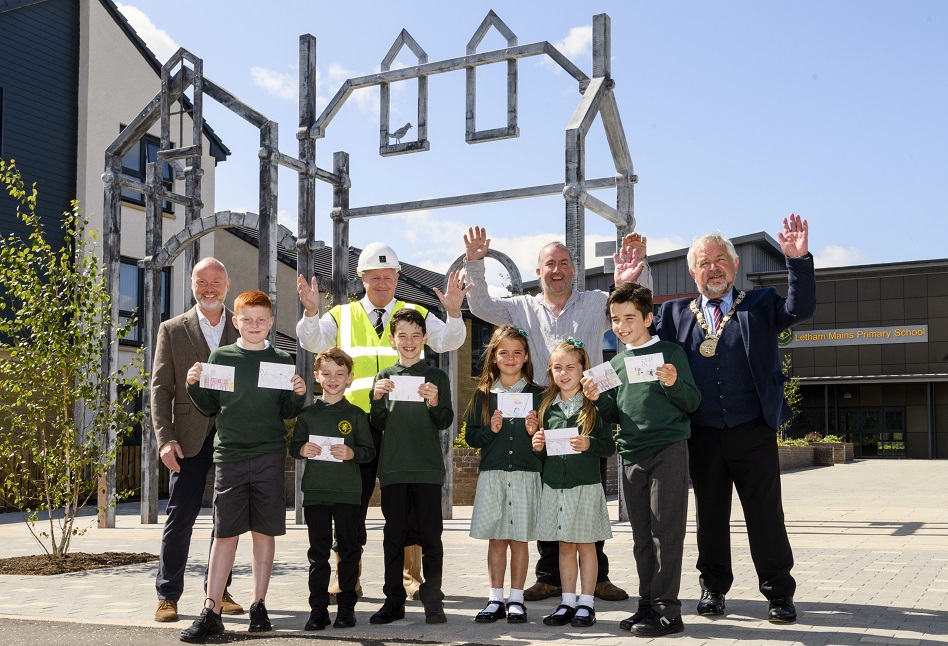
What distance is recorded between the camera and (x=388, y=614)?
595cm

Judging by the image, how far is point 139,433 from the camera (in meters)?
22.2

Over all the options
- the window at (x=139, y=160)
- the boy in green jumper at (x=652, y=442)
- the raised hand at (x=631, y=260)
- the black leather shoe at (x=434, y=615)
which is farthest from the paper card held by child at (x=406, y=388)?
the window at (x=139, y=160)

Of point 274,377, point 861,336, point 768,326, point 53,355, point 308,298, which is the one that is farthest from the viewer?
point 861,336

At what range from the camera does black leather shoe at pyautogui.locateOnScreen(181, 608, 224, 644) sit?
546cm

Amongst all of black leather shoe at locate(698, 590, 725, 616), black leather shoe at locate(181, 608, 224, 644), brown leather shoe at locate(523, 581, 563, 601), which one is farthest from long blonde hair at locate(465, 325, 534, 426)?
black leather shoe at locate(181, 608, 224, 644)

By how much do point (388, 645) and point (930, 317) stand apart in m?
41.6

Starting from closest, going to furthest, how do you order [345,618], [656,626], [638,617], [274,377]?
1. [656,626]
2. [638,617]
3. [345,618]
4. [274,377]

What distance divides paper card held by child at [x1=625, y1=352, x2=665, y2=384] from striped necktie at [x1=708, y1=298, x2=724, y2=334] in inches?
24.5

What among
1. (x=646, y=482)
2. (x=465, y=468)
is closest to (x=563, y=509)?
(x=646, y=482)

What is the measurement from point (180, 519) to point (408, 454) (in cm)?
148

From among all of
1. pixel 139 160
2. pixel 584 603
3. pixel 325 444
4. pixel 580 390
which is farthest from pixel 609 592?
pixel 139 160

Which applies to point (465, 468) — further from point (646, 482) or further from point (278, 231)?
point (646, 482)

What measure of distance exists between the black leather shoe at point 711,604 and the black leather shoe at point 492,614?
1166 mm

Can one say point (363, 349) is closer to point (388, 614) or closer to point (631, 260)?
point (388, 614)
